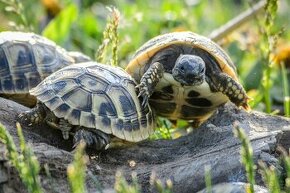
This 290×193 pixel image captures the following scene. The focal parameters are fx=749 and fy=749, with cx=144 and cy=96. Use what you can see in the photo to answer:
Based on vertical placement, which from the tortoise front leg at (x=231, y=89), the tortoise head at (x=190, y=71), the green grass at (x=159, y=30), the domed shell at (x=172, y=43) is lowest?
the tortoise front leg at (x=231, y=89)

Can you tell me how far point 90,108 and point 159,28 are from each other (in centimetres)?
386

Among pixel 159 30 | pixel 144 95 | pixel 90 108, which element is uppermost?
pixel 159 30

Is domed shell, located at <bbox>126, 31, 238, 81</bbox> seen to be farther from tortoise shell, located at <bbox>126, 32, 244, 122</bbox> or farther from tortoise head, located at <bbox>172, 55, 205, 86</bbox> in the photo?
tortoise head, located at <bbox>172, 55, 205, 86</bbox>

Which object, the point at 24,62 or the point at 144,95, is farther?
the point at 24,62

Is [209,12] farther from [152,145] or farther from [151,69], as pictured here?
[152,145]

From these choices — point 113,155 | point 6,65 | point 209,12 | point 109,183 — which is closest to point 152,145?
point 113,155

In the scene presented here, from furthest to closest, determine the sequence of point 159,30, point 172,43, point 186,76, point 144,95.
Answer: point 159,30 < point 172,43 < point 186,76 < point 144,95

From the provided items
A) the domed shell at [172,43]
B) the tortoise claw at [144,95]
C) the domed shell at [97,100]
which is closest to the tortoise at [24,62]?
the domed shell at [172,43]

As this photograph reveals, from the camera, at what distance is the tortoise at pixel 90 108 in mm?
4062

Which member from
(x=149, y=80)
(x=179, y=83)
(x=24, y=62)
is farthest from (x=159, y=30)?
(x=149, y=80)

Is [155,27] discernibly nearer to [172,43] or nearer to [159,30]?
[159,30]

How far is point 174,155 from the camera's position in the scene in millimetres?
4121

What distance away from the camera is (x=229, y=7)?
948 cm

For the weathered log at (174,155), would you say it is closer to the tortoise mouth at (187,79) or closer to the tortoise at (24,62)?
the tortoise mouth at (187,79)
